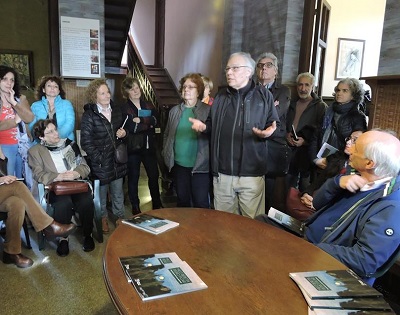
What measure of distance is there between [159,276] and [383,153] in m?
1.01

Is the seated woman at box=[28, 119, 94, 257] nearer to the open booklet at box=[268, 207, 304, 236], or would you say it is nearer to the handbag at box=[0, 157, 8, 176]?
the handbag at box=[0, 157, 8, 176]

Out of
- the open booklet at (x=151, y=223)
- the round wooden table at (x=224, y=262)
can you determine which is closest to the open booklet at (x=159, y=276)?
the round wooden table at (x=224, y=262)

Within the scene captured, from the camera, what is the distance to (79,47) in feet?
13.2

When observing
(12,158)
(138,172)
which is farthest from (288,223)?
(12,158)

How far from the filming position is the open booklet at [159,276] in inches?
41.0

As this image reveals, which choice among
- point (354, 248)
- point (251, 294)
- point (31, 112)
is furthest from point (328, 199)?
point (31, 112)

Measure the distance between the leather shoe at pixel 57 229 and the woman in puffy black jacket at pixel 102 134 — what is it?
0.51m

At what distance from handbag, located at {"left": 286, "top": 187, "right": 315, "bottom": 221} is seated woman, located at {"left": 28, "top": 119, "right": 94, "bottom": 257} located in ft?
5.14

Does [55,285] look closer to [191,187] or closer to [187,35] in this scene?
[191,187]

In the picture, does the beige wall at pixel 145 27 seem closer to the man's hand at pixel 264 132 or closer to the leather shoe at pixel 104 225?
the leather shoe at pixel 104 225

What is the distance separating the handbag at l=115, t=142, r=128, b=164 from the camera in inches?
118

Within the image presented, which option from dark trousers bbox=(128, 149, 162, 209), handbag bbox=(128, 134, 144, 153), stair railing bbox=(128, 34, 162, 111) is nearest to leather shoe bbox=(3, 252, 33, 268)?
dark trousers bbox=(128, 149, 162, 209)

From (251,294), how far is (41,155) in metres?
2.19

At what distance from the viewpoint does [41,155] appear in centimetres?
268
